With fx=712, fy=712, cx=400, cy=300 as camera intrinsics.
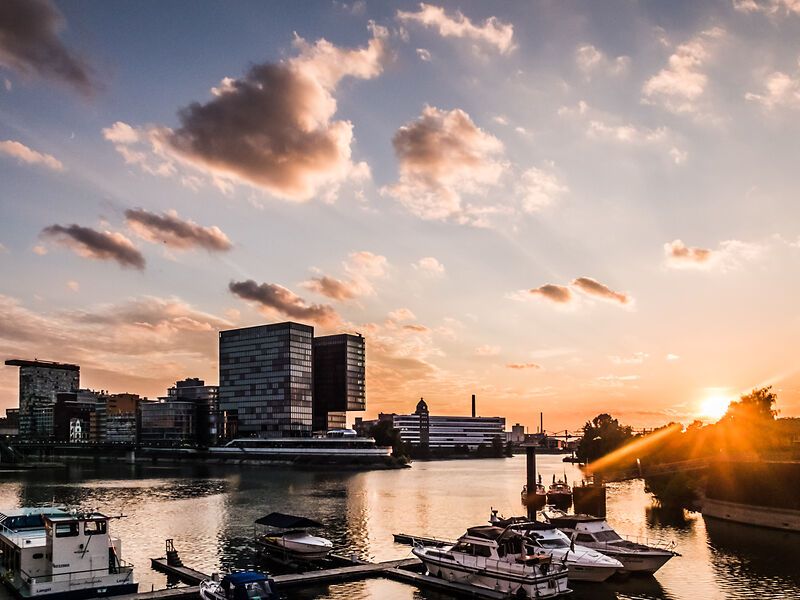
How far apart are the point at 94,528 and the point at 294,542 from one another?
18.2 m

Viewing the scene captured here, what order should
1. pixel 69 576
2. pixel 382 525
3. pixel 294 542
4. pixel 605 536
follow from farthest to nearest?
pixel 382 525 < pixel 294 542 < pixel 605 536 < pixel 69 576

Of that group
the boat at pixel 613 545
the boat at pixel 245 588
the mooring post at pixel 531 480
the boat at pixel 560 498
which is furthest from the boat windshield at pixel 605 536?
the boat at pixel 560 498

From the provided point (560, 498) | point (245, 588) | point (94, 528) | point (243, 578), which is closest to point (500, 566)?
point (245, 588)

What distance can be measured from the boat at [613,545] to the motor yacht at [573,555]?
5.45ft

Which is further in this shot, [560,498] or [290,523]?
[560,498]

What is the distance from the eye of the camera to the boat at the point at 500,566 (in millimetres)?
47969

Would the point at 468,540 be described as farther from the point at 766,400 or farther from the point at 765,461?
the point at 766,400

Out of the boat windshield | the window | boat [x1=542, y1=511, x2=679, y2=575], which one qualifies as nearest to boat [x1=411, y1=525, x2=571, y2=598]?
boat [x1=542, y1=511, x2=679, y2=575]

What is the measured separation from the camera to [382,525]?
9031cm

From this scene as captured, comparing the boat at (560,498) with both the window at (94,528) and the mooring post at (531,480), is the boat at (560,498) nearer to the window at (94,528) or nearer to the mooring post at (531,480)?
the mooring post at (531,480)

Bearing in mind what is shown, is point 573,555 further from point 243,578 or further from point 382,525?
point 382,525

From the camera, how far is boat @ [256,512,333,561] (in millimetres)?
61938

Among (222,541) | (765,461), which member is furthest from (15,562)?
(765,461)

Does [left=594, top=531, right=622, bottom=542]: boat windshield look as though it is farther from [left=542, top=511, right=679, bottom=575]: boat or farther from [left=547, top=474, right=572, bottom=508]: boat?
[left=547, top=474, right=572, bottom=508]: boat
